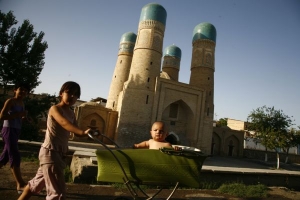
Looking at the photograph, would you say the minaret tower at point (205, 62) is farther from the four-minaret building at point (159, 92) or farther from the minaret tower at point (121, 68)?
the minaret tower at point (121, 68)

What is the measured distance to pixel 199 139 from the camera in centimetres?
2169

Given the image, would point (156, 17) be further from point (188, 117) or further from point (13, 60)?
point (13, 60)

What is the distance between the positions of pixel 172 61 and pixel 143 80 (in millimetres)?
9864

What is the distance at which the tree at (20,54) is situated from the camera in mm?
11477

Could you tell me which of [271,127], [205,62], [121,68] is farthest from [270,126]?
[121,68]

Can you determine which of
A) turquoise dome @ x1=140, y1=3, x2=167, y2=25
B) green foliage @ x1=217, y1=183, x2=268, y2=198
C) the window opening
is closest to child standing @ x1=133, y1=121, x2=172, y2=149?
green foliage @ x1=217, y1=183, x2=268, y2=198

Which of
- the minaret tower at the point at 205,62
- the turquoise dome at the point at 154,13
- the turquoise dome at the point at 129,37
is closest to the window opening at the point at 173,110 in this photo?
the minaret tower at the point at 205,62

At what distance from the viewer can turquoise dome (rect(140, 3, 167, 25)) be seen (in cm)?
2128

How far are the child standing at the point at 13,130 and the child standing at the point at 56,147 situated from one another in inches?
52.8

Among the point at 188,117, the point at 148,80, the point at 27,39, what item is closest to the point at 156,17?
the point at 148,80

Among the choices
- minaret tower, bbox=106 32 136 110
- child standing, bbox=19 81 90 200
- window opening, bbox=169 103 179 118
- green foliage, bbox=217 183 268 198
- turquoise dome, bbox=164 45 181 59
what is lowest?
green foliage, bbox=217 183 268 198

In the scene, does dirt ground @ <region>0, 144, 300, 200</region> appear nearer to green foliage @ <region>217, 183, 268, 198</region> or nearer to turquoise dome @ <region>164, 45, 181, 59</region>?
green foliage @ <region>217, 183, 268, 198</region>

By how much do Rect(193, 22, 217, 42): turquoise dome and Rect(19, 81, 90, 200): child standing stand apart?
24.0 m

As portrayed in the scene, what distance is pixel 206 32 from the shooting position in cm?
2422
